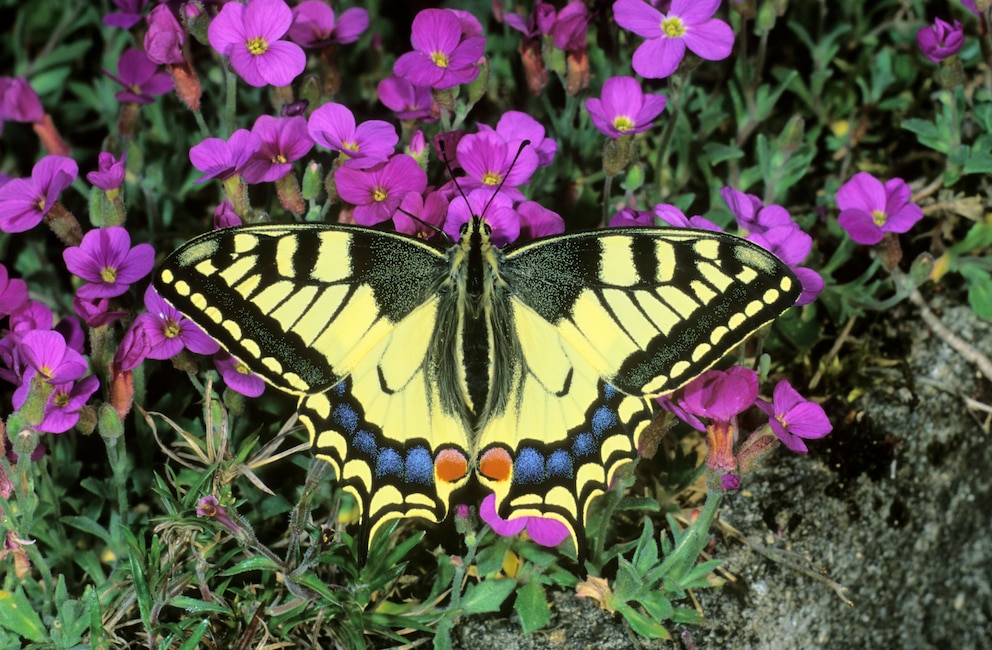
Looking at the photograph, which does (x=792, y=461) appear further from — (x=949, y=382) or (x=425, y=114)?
(x=425, y=114)

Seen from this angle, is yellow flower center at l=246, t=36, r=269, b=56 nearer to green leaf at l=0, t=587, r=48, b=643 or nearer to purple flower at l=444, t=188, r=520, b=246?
purple flower at l=444, t=188, r=520, b=246

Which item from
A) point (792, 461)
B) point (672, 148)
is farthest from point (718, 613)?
point (672, 148)

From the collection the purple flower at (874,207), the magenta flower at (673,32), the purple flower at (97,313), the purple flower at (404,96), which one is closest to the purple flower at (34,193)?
the purple flower at (97,313)

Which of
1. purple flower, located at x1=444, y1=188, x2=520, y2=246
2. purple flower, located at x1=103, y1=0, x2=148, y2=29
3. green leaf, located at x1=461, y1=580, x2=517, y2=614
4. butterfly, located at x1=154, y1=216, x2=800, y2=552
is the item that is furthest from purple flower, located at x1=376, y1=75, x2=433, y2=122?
green leaf, located at x1=461, y1=580, x2=517, y2=614

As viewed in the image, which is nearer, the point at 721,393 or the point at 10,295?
the point at 721,393

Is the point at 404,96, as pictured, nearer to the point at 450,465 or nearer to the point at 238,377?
the point at 238,377

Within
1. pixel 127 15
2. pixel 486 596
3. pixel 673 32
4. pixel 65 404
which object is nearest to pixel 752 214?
pixel 673 32
